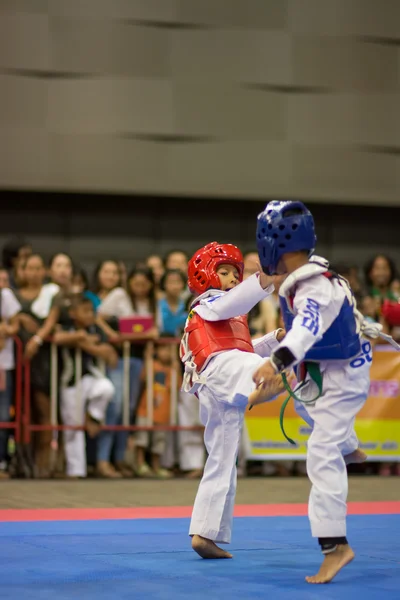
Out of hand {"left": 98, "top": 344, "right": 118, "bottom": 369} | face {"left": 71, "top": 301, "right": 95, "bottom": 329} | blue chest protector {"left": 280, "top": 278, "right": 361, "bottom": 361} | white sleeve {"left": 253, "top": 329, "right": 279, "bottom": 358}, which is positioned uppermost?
blue chest protector {"left": 280, "top": 278, "right": 361, "bottom": 361}

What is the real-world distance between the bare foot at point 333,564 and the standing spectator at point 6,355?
512 centimetres

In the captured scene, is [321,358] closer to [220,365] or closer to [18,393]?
[220,365]

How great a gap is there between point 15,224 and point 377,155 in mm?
5339

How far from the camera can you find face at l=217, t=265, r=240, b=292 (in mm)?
4574

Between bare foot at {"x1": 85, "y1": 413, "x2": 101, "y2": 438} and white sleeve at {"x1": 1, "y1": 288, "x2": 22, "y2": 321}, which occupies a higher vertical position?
white sleeve at {"x1": 1, "y1": 288, "x2": 22, "y2": 321}

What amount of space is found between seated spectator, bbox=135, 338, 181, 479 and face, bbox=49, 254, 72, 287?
3.53ft

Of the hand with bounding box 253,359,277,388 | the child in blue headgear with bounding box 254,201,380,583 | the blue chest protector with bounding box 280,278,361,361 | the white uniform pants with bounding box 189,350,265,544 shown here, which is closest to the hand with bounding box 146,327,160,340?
the white uniform pants with bounding box 189,350,265,544

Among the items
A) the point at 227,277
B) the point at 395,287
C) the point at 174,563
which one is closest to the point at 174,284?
the point at 395,287

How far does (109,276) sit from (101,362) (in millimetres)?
931

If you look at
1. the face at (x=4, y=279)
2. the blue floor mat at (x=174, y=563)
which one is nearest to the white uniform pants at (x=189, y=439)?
the face at (x=4, y=279)

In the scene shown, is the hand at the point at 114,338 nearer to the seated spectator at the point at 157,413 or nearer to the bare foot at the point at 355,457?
the seated spectator at the point at 157,413

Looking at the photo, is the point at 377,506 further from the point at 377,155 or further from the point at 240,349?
the point at 377,155

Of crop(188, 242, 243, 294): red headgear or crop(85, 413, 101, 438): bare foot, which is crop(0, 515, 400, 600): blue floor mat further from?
crop(85, 413, 101, 438): bare foot

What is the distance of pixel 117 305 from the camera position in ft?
28.8
